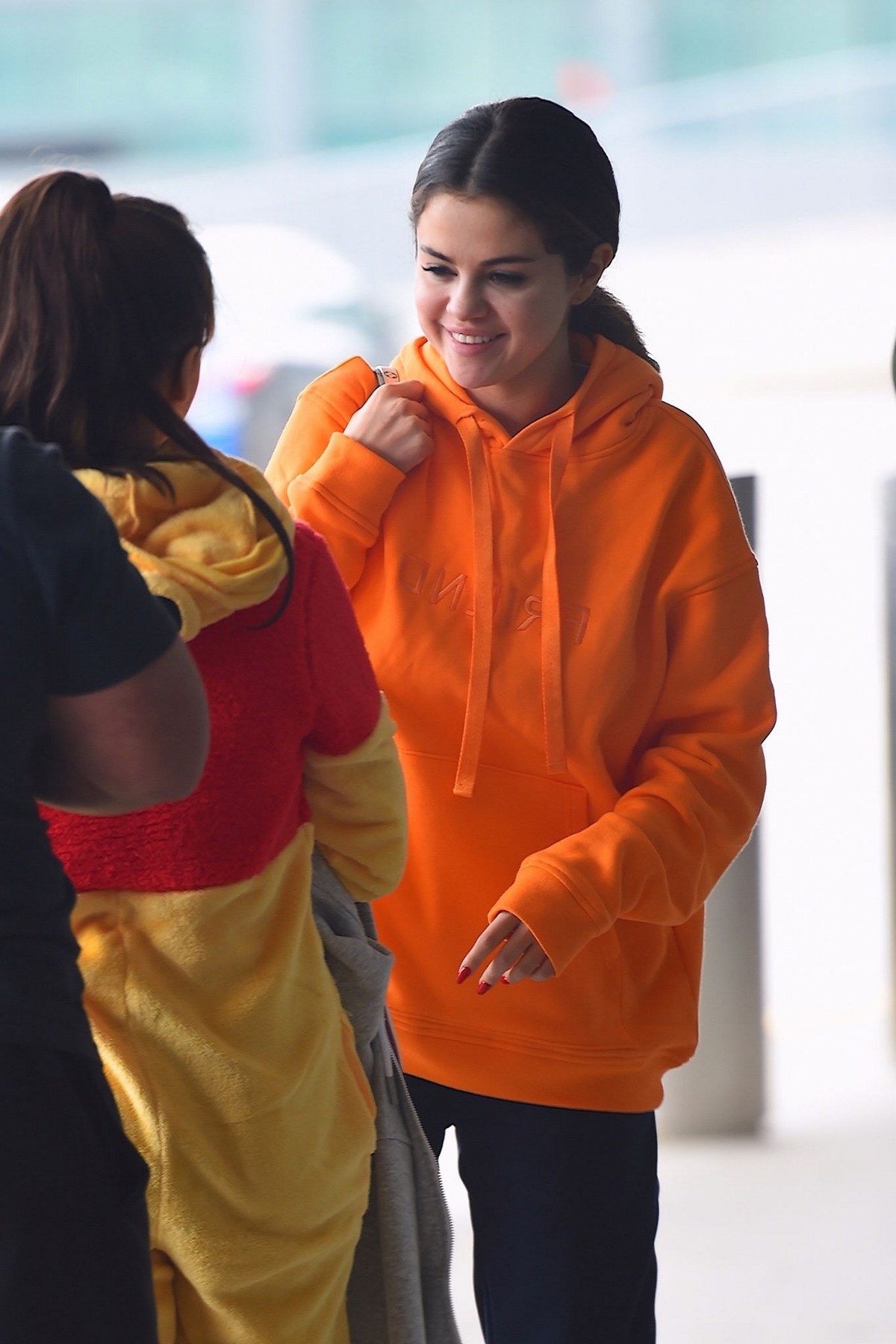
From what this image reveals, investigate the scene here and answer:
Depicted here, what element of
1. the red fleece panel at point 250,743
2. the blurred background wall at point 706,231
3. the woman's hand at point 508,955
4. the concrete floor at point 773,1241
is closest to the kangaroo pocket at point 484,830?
the woman's hand at point 508,955

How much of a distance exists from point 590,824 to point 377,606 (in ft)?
0.87

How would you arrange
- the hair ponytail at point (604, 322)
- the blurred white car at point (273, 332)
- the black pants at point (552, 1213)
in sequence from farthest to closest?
the blurred white car at point (273, 332), the hair ponytail at point (604, 322), the black pants at point (552, 1213)

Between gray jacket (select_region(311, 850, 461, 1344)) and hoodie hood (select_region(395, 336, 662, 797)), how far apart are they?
0.25 m

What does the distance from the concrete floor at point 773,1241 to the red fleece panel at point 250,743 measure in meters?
1.43

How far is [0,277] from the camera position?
3.25 ft

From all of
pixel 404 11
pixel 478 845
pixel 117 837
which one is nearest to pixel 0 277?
pixel 117 837

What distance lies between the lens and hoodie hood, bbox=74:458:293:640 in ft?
3.22

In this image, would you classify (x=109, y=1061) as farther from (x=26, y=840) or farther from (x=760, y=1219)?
(x=760, y=1219)

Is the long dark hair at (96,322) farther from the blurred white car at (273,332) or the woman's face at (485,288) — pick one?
the blurred white car at (273,332)

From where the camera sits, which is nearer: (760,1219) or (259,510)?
(259,510)

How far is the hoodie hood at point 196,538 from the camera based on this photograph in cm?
98

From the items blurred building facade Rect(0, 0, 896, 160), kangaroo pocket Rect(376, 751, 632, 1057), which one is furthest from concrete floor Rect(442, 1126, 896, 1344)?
blurred building facade Rect(0, 0, 896, 160)

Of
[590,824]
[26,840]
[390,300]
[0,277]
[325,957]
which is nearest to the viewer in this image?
[26,840]

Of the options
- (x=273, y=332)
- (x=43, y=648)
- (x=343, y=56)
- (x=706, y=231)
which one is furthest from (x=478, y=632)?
(x=343, y=56)
